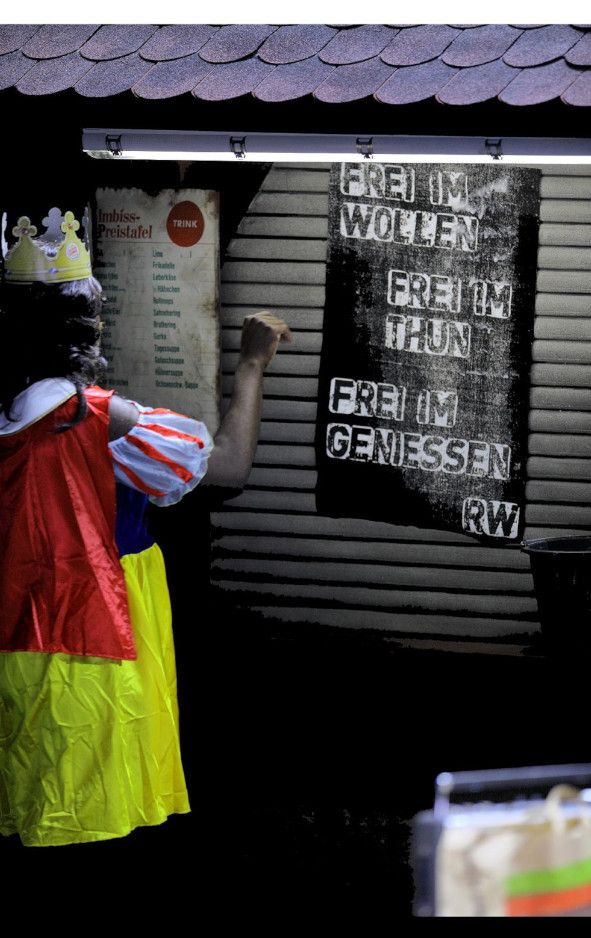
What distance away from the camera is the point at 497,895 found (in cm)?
229

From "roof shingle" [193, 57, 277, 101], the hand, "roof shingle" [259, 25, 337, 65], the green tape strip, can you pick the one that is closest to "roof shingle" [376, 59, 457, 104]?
"roof shingle" [259, 25, 337, 65]

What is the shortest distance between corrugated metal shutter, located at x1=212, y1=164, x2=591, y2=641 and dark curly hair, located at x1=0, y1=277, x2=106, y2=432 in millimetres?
2553

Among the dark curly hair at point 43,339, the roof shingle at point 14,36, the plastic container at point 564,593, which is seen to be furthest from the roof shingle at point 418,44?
the plastic container at point 564,593

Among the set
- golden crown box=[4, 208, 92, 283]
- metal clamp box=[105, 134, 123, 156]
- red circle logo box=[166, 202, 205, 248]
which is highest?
metal clamp box=[105, 134, 123, 156]

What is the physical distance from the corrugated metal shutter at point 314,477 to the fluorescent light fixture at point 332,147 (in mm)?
1351

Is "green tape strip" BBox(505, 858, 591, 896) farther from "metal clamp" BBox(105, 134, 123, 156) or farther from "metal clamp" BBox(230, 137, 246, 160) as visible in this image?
"metal clamp" BBox(105, 134, 123, 156)

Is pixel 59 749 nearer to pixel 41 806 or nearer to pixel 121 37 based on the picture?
pixel 41 806

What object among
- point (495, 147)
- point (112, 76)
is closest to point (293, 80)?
point (112, 76)

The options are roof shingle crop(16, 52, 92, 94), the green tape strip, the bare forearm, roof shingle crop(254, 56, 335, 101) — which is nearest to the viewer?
the green tape strip

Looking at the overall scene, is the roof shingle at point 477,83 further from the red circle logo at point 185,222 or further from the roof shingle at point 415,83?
the red circle logo at point 185,222

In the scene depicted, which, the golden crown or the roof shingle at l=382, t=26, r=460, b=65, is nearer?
the golden crown

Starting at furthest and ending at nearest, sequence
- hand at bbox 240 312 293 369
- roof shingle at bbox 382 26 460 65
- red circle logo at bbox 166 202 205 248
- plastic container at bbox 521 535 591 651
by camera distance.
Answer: red circle logo at bbox 166 202 205 248 < plastic container at bbox 521 535 591 651 < roof shingle at bbox 382 26 460 65 < hand at bbox 240 312 293 369

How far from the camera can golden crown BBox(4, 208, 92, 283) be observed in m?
4.22

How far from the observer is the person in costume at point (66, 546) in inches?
163
